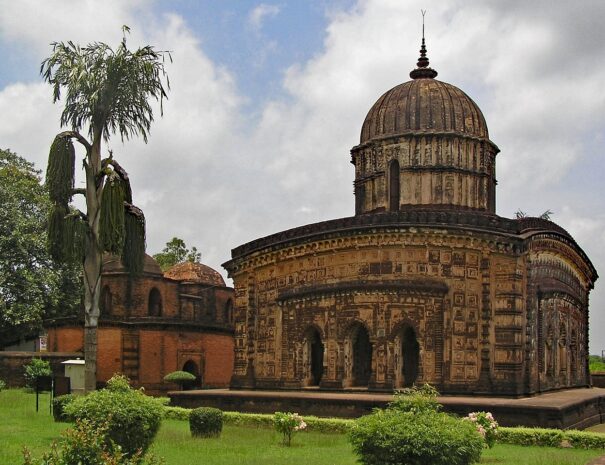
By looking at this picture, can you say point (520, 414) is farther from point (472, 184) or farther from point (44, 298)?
point (44, 298)

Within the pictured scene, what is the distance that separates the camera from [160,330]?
108 ft

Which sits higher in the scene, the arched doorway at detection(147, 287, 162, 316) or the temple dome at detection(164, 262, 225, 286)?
the temple dome at detection(164, 262, 225, 286)

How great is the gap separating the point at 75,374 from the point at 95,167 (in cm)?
835

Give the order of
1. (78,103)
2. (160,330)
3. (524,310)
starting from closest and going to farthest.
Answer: (78,103)
(524,310)
(160,330)

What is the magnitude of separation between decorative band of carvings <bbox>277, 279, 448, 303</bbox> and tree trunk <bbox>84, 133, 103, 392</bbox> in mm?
8185

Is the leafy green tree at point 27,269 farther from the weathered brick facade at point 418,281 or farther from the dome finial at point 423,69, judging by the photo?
the dome finial at point 423,69

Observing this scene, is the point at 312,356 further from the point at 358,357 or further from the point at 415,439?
the point at 415,439

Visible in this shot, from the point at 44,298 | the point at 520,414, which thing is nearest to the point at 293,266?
the point at 520,414

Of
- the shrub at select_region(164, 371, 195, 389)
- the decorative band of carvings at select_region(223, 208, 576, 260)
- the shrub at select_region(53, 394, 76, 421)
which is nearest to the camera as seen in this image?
the shrub at select_region(53, 394, 76, 421)

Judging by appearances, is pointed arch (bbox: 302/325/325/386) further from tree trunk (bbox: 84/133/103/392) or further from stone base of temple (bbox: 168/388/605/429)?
tree trunk (bbox: 84/133/103/392)

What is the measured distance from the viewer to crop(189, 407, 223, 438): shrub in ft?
56.7

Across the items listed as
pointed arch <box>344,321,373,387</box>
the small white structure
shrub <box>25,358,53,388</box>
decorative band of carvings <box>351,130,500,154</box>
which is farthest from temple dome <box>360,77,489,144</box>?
shrub <box>25,358,53,388</box>

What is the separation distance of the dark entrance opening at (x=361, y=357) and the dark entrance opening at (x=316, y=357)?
145 centimetres

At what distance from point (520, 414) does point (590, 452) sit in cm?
276
